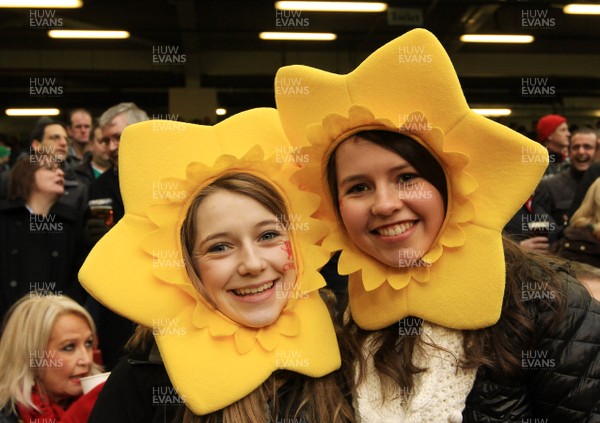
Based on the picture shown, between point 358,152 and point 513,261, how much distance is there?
47 centimetres

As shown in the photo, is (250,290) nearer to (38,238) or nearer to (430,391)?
(430,391)

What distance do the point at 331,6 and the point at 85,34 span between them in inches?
115

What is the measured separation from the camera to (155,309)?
1774mm

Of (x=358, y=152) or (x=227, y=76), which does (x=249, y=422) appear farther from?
(x=227, y=76)

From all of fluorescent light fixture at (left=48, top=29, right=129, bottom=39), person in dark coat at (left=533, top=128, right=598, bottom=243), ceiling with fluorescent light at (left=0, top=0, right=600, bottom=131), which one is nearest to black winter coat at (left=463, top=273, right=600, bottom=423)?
person in dark coat at (left=533, top=128, right=598, bottom=243)

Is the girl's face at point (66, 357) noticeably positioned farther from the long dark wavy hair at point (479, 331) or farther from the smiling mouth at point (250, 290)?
the long dark wavy hair at point (479, 331)

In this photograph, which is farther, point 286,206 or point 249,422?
point 286,206

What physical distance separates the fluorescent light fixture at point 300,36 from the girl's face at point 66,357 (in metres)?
6.22

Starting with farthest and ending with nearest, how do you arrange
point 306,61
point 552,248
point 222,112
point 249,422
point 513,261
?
point 222,112
point 306,61
point 552,248
point 513,261
point 249,422

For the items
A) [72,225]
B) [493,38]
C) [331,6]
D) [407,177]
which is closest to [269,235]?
[407,177]

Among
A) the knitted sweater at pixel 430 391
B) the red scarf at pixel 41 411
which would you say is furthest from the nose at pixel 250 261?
the red scarf at pixel 41 411

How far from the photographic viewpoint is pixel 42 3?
22.4 ft

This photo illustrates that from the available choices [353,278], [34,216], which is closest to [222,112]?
[34,216]

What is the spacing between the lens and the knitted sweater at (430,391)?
166 centimetres
